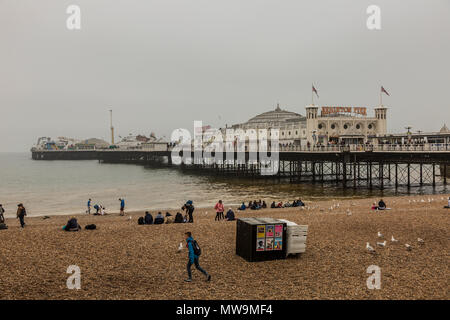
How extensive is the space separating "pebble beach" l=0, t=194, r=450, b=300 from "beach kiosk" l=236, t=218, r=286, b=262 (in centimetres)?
21

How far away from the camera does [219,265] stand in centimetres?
922

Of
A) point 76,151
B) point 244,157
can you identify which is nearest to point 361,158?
point 244,157

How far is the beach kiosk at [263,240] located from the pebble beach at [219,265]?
0.21 meters

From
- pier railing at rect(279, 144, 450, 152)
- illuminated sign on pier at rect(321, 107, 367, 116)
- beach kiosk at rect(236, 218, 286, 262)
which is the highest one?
illuminated sign on pier at rect(321, 107, 367, 116)

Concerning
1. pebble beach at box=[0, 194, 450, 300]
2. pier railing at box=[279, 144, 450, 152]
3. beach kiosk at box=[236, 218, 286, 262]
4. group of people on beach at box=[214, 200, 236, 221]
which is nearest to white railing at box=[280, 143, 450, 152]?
pier railing at box=[279, 144, 450, 152]

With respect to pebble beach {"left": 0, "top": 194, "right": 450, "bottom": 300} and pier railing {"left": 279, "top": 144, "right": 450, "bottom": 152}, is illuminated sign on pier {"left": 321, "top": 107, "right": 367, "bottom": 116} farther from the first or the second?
pebble beach {"left": 0, "top": 194, "right": 450, "bottom": 300}

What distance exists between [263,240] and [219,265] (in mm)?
1362

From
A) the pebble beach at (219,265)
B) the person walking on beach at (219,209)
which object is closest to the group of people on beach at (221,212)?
the person walking on beach at (219,209)

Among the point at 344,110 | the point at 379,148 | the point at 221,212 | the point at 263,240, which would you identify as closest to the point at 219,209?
Answer: the point at 221,212

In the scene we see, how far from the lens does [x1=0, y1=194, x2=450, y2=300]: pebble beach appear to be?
7.44 meters

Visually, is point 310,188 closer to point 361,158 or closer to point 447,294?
point 361,158

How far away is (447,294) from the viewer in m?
7.09

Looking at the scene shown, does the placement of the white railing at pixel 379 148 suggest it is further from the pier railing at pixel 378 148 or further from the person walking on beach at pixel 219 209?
the person walking on beach at pixel 219 209

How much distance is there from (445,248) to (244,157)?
133 ft
